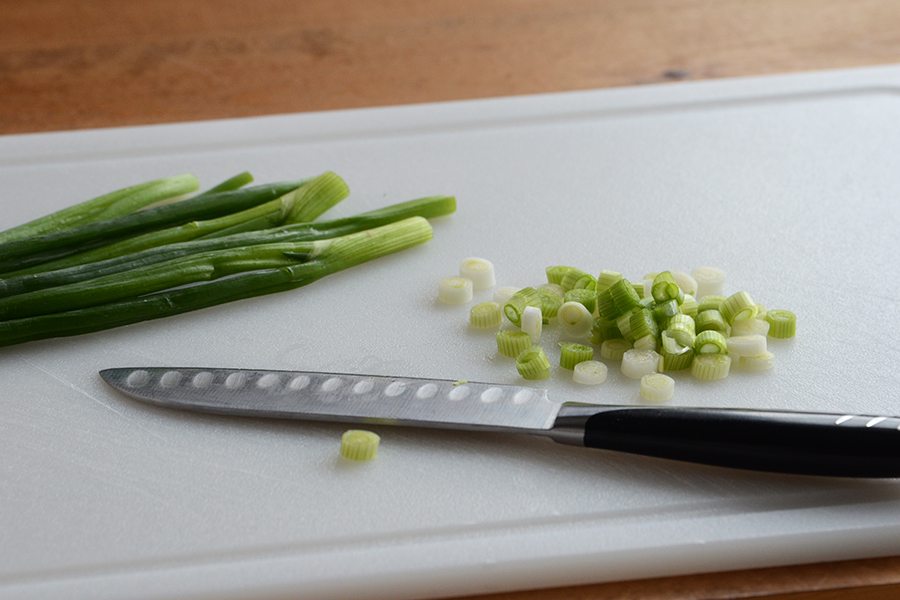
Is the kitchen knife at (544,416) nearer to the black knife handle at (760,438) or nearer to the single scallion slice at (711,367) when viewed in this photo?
the black knife handle at (760,438)

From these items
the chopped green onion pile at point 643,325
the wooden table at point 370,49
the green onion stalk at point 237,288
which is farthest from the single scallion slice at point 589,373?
the wooden table at point 370,49

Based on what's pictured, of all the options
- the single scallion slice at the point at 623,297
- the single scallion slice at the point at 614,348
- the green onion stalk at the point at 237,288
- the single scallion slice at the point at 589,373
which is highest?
the green onion stalk at the point at 237,288

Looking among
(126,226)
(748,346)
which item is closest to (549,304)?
(748,346)

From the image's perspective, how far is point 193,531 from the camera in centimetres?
138

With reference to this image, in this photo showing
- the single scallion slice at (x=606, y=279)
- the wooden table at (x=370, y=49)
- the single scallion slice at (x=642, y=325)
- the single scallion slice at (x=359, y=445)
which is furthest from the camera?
the wooden table at (x=370, y=49)

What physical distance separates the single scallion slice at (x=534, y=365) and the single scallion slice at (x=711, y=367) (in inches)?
11.0

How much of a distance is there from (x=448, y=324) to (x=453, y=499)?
53 cm

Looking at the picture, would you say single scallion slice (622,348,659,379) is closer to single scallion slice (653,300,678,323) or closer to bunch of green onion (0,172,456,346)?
single scallion slice (653,300,678,323)

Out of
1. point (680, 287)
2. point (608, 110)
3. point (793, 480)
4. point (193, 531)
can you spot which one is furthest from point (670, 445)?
point (608, 110)

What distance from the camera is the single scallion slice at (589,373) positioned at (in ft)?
5.47

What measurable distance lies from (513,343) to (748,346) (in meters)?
0.45

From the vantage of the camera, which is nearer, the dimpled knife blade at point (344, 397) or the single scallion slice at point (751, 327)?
the dimpled knife blade at point (344, 397)

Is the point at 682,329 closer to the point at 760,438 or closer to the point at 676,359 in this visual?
the point at 676,359

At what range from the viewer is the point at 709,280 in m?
1.94
